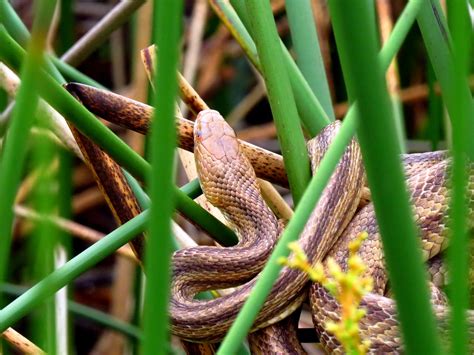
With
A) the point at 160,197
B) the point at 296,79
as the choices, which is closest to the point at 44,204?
the point at 160,197

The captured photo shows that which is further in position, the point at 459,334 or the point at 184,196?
the point at 184,196

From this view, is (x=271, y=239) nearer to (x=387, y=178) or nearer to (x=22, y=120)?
(x=22, y=120)

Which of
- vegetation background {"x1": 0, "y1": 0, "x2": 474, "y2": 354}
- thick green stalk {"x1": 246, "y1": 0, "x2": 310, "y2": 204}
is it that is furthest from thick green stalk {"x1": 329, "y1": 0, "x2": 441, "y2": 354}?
thick green stalk {"x1": 246, "y1": 0, "x2": 310, "y2": 204}

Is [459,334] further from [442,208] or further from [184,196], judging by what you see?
[442,208]

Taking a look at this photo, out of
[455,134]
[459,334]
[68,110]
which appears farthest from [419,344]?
[68,110]

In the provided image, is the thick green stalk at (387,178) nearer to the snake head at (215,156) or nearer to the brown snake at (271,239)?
the brown snake at (271,239)
